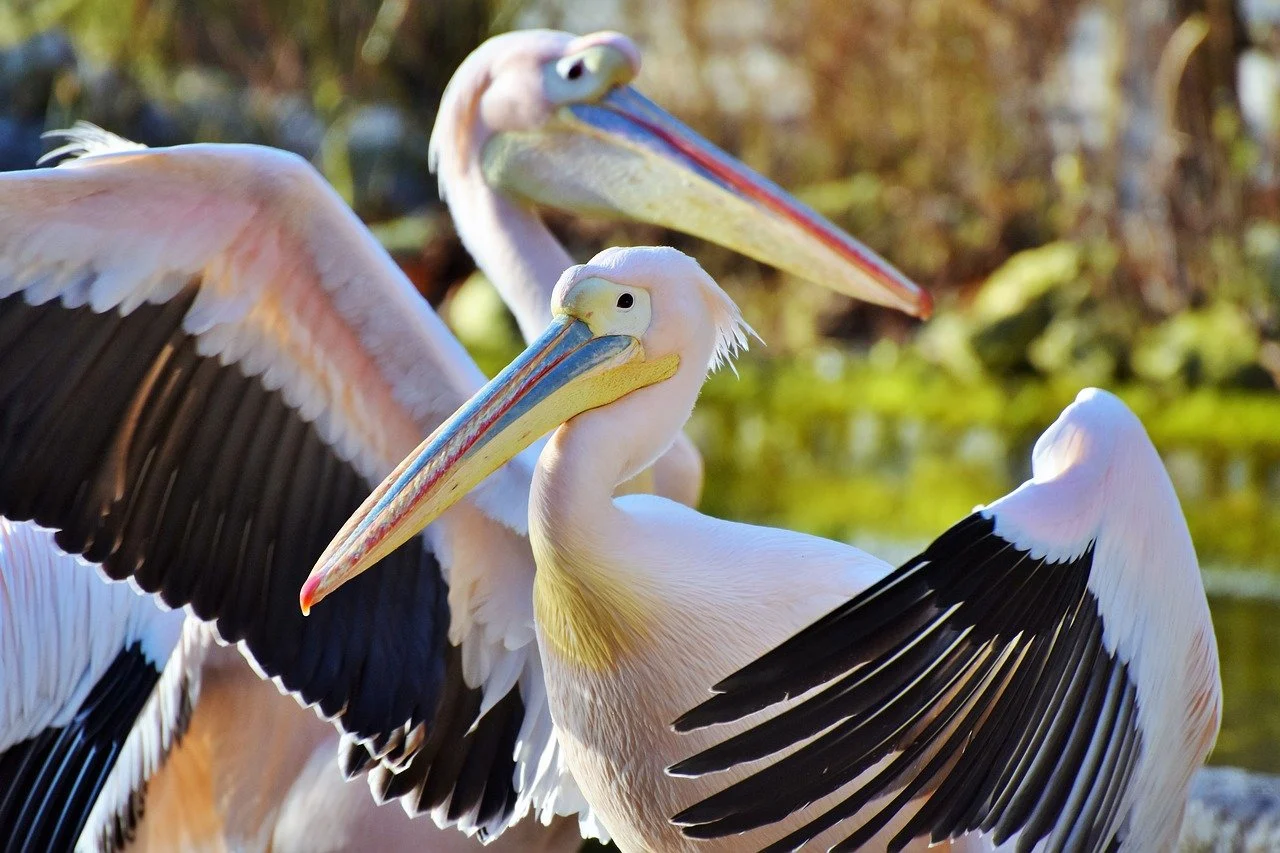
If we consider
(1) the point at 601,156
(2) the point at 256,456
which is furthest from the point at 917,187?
(2) the point at 256,456

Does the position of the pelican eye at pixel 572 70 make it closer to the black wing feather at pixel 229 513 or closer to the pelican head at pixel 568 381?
the black wing feather at pixel 229 513

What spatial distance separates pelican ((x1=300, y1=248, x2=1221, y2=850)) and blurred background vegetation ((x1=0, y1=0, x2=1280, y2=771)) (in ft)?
7.43

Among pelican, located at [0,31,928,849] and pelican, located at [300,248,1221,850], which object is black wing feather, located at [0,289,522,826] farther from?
pelican, located at [300,248,1221,850]

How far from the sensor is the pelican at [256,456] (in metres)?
2.79

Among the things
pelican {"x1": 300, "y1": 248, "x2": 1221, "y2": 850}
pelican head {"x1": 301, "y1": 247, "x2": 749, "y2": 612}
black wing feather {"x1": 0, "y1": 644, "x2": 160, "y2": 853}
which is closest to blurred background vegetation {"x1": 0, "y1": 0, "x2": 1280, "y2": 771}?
pelican {"x1": 300, "y1": 248, "x2": 1221, "y2": 850}

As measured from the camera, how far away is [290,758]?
10.8 feet

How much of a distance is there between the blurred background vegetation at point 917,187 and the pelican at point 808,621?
7.43ft

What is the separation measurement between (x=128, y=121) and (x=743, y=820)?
930cm

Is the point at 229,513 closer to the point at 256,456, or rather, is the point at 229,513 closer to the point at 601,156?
the point at 256,456

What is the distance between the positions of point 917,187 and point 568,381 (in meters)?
6.86

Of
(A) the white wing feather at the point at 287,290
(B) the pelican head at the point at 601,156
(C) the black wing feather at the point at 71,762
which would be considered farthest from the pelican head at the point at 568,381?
(B) the pelican head at the point at 601,156

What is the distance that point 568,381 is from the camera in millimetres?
2473

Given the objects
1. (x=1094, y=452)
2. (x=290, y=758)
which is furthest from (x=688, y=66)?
(x=1094, y=452)

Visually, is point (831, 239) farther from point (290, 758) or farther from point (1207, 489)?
point (1207, 489)
